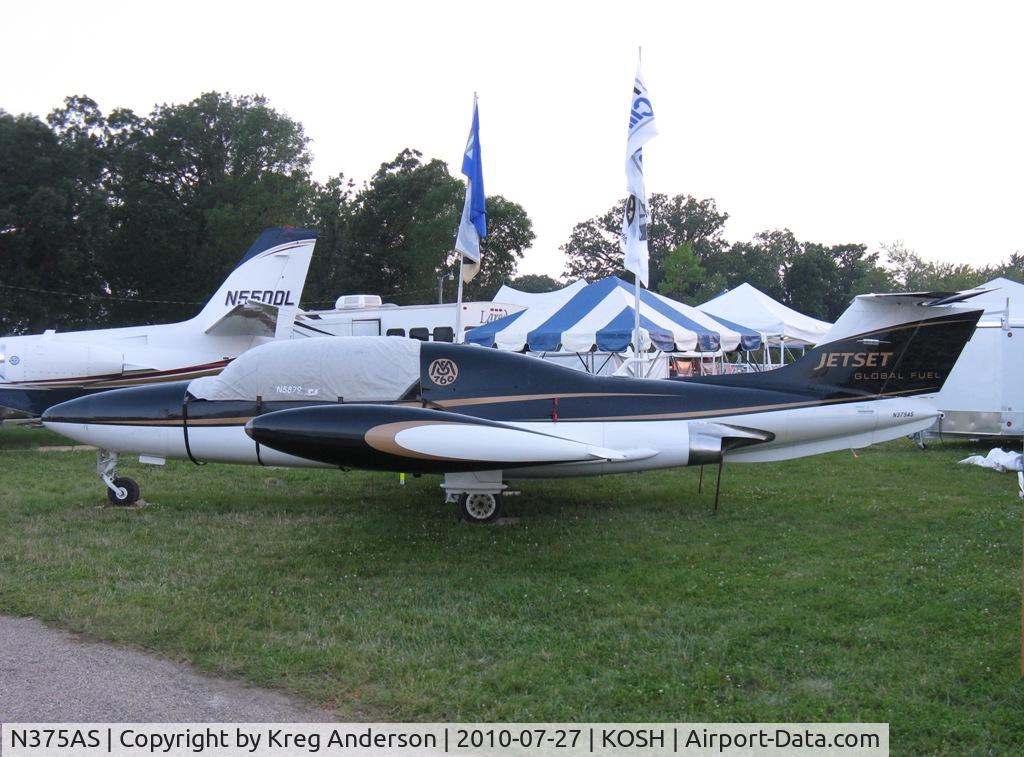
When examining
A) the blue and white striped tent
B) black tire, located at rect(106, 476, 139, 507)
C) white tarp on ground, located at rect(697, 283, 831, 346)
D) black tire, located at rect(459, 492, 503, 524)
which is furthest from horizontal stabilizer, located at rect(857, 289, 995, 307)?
white tarp on ground, located at rect(697, 283, 831, 346)

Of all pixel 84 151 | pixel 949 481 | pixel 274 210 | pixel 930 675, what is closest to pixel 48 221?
pixel 84 151

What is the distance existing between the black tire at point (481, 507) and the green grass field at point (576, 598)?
281mm

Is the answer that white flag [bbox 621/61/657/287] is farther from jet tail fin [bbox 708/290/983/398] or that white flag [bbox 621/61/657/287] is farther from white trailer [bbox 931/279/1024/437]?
white trailer [bbox 931/279/1024/437]

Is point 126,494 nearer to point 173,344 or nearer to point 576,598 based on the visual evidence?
point 576,598

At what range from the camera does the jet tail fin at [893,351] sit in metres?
8.44

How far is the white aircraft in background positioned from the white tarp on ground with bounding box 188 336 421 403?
237 inches

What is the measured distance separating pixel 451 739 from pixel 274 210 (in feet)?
131

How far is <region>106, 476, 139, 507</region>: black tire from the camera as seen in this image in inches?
351

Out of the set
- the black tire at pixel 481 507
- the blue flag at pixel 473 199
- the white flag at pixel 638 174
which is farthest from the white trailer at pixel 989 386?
the black tire at pixel 481 507

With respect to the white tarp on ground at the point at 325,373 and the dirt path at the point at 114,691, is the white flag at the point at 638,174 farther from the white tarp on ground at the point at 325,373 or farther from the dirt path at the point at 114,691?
the dirt path at the point at 114,691

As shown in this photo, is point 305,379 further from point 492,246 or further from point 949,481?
point 492,246

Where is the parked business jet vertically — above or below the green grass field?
above

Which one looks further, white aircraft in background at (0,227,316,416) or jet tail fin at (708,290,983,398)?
white aircraft in background at (0,227,316,416)

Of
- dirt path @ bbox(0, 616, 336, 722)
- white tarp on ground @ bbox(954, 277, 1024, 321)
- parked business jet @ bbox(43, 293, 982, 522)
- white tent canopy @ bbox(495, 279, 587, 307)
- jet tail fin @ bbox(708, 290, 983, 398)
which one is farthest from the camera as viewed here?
white tent canopy @ bbox(495, 279, 587, 307)
